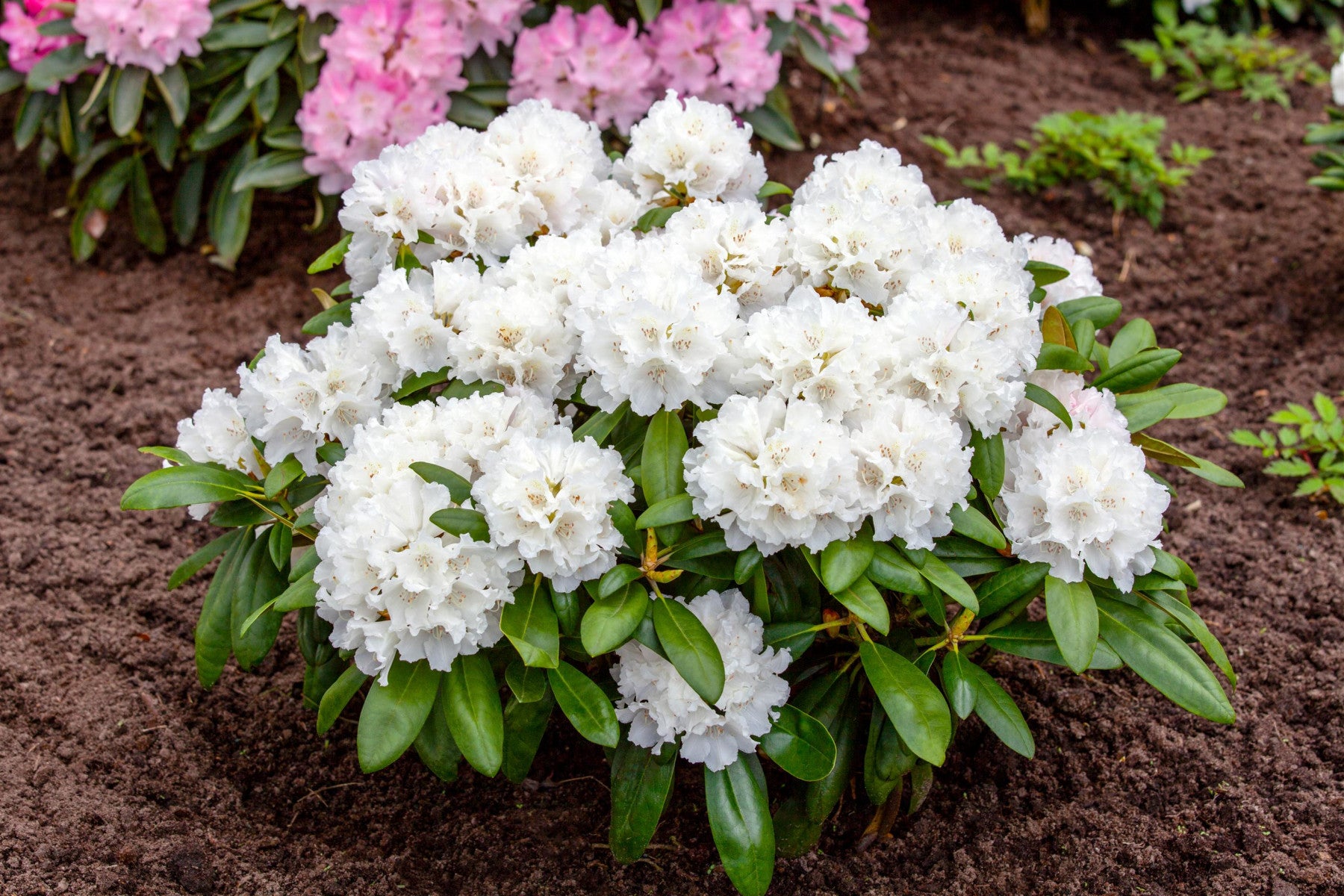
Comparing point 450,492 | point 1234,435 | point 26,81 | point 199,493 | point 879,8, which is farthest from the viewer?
point 879,8

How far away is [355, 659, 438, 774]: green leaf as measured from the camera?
1418mm

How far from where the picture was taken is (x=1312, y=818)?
1.79 metres

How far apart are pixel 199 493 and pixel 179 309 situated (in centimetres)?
178

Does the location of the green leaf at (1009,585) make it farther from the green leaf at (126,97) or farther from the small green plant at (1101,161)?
the green leaf at (126,97)

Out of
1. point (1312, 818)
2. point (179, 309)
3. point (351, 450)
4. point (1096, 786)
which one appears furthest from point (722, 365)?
point (179, 309)

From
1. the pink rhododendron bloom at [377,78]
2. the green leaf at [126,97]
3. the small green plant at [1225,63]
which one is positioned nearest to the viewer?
the pink rhododendron bloom at [377,78]

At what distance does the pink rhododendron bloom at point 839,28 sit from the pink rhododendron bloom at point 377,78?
103 centimetres

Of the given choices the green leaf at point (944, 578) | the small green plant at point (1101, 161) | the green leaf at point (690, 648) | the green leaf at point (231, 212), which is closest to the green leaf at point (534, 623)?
the green leaf at point (690, 648)

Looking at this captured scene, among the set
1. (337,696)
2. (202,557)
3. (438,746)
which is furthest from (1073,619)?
(202,557)

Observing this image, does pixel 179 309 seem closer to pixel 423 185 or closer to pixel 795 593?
pixel 423 185

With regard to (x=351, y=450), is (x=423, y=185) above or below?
above

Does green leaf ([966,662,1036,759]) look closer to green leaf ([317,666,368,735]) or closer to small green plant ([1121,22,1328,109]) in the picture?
green leaf ([317,666,368,735])

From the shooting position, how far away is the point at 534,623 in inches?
56.3

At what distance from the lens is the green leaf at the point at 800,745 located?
1.53m
